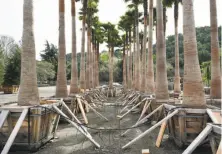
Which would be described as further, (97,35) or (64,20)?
(97,35)

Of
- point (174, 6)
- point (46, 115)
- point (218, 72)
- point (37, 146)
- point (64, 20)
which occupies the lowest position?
point (37, 146)

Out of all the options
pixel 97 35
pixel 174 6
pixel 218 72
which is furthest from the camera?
pixel 97 35

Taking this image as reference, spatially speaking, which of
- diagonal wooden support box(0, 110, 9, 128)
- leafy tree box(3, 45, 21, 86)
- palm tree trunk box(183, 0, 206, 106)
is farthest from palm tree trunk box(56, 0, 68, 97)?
leafy tree box(3, 45, 21, 86)

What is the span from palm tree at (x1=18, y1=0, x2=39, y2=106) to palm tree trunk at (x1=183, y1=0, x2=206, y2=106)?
5.60 metres

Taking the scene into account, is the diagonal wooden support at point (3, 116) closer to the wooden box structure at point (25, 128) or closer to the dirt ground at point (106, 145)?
the wooden box structure at point (25, 128)

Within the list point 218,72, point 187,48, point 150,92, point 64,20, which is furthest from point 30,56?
point 150,92

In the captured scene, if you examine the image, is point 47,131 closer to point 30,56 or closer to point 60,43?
point 30,56

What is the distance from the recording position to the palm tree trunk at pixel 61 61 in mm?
15062

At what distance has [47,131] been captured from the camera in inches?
364

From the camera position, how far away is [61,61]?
15.3 meters

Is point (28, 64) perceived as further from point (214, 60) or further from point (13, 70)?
point (13, 70)

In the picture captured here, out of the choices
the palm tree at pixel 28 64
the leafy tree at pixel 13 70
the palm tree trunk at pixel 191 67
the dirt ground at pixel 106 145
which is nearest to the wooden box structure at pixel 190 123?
the dirt ground at pixel 106 145

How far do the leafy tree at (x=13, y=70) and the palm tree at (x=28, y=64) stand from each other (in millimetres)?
35445

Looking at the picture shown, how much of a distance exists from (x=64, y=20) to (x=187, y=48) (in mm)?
9269
